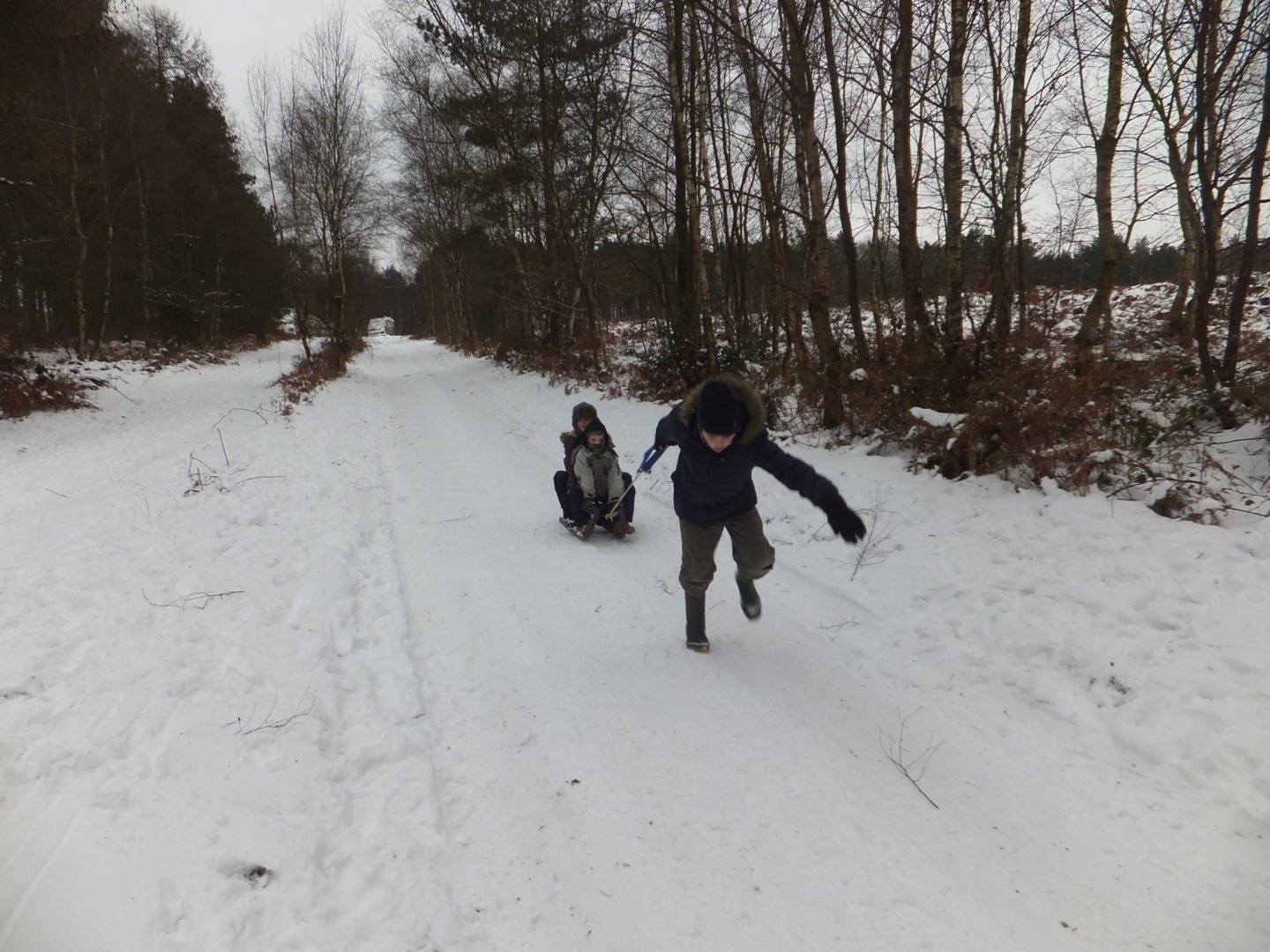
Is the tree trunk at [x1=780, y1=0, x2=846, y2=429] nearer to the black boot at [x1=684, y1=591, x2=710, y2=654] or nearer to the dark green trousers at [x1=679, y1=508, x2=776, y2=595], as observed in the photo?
the dark green trousers at [x1=679, y1=508, x2=776, y2=595]

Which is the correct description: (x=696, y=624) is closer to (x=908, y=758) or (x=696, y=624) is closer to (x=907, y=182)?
(x=908, y=758)

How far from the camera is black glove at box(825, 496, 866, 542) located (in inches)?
136

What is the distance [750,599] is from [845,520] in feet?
3.34

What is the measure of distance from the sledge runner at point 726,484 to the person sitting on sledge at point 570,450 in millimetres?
1889

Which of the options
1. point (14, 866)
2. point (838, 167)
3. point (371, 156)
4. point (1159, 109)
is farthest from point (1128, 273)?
point (14, 866)

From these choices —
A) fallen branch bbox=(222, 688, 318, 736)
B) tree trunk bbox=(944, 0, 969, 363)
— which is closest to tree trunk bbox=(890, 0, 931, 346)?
tree trunk bbox=(944, 0, 969, 363)

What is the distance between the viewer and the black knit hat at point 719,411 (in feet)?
11.1

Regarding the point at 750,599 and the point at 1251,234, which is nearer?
the point at 750,599

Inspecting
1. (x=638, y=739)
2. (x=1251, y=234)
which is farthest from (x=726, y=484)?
(x=1251, y=234)

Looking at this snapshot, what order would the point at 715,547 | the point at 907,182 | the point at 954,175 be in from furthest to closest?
1. the point at 907,182
2. the point at 954,175
3. the point at 715,547

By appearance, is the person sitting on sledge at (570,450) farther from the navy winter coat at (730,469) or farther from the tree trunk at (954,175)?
the tree trunk at (954,175)

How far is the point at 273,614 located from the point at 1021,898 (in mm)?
4764

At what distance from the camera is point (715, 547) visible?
3.95 metres

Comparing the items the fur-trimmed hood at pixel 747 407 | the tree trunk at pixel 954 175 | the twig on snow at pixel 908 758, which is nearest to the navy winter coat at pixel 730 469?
the fur-trimmed hood at pixel 747 407
